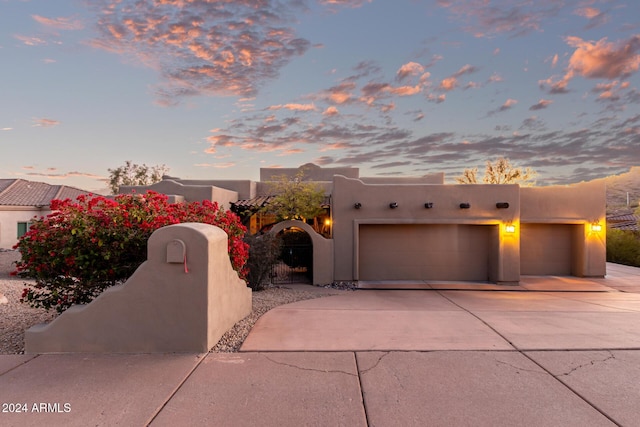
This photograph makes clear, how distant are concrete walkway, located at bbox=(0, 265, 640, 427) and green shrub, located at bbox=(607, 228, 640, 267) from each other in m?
15.6

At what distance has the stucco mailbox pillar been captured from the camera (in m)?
4.71

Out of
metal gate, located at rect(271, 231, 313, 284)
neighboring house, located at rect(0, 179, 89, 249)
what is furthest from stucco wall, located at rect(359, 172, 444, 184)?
neighboring house, located at rect(0, 179, 89, 249)

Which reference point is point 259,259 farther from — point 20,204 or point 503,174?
point 20,204

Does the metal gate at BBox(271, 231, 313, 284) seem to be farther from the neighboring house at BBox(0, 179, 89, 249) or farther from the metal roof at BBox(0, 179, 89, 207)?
the metal roof at BBox(0, 179, 89, 207)

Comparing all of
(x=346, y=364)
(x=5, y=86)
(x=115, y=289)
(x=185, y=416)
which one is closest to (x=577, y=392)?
(x=346, y=364)

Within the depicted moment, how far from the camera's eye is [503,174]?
2773 cm

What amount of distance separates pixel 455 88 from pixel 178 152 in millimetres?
17126

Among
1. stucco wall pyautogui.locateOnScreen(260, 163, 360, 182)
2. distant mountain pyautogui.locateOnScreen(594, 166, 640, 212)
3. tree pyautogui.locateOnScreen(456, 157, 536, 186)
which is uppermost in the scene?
distant mountain pyautogui.locateOnScreen(594, 166, 640, 212)

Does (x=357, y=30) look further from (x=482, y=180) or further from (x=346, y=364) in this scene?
(x=482, y=180)

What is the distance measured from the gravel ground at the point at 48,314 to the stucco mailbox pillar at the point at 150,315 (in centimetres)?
52

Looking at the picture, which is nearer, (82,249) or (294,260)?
(82,249)

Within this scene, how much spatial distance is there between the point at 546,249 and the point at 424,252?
5.84 meters

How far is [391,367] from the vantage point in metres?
4.30

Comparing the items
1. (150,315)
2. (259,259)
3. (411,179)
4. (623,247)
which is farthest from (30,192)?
(623,247)
